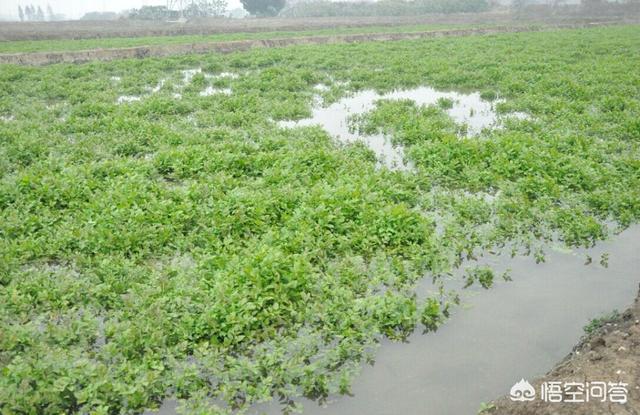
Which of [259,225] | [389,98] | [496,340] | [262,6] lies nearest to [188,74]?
[389,98]

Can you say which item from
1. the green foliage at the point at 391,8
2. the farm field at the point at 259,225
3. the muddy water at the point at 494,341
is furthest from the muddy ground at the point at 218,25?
the muddy water at the point at 494,341

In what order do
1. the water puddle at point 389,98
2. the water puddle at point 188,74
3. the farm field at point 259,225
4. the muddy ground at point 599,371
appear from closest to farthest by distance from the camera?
the muddy ground at point 599,371
the farm field at point 259,225
the water puddle at point 389,98
the water puddle at point 188,74

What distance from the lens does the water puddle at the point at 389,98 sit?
12818 mm

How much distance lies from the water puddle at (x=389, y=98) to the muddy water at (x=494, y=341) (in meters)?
5.02

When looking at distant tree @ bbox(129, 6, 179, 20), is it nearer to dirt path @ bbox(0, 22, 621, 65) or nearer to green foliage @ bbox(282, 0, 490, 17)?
green foliage @ bbox(282, 0, 490, 17)

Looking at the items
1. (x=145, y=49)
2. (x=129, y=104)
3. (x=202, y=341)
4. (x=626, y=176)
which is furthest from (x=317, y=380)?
(x=145, y=49)

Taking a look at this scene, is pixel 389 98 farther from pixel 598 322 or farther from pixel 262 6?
pixel 262 6

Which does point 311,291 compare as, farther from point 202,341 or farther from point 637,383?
point 637,383

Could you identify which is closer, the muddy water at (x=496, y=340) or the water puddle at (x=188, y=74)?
the muddy water at (x=496, y=340)

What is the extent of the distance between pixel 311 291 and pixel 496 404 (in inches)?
112

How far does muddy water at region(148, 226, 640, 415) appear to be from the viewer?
5.05 m

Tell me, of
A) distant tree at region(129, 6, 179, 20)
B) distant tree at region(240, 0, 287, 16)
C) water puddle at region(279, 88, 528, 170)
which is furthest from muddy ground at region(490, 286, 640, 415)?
distant tree at region(240, 0, 287, 16)

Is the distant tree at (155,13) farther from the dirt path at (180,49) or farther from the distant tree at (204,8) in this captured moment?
the dirt path at (180,49)

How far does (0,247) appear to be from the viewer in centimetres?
763
